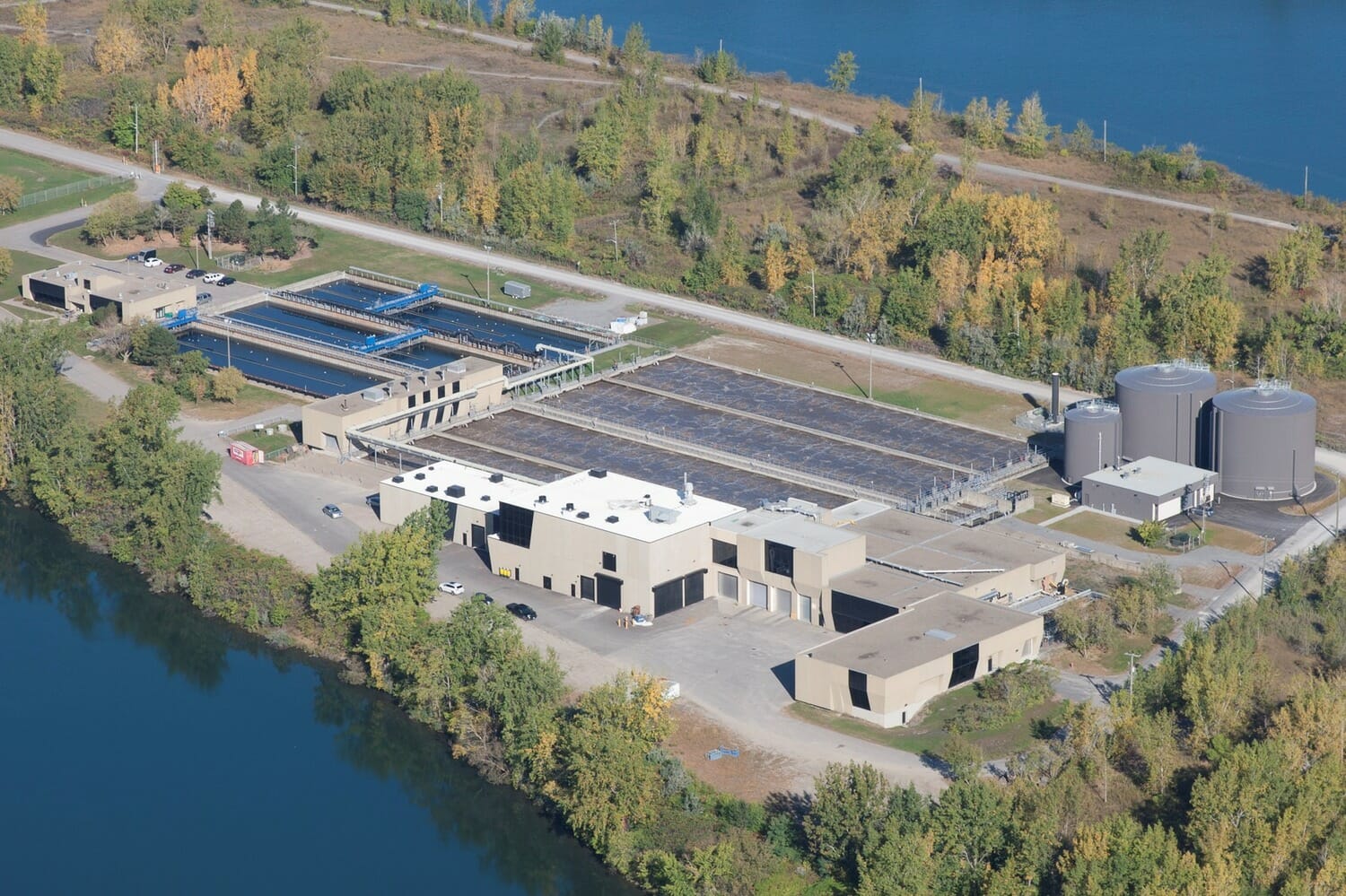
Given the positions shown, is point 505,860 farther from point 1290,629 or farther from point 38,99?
point 38,99

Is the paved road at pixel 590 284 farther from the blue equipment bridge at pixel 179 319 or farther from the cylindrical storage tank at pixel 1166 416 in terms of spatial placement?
the blue equipment bridge at pixel 179 319

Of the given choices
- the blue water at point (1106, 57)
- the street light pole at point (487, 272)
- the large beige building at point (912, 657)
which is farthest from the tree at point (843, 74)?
the large beige building at point (912, 657)

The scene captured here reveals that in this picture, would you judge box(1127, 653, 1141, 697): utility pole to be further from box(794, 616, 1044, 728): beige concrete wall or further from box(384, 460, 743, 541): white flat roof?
box(384, 460, 743, 541): white flat roof

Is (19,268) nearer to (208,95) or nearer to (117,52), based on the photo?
(208,95)

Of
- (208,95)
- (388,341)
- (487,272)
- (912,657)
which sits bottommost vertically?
(912,657)

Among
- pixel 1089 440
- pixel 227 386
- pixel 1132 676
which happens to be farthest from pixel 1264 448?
pixel 227 386
